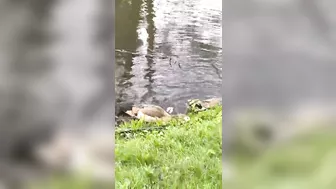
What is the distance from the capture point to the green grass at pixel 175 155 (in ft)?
4.92

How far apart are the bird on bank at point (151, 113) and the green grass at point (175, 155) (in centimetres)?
2

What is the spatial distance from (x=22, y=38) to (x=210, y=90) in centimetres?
67

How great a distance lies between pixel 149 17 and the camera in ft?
5.05

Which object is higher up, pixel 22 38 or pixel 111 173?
pixel 22 38

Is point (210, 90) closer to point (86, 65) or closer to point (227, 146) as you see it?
point (227, 146)

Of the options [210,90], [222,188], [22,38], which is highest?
[22,38]

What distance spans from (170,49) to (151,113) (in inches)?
9.2

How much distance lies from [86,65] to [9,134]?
35cm

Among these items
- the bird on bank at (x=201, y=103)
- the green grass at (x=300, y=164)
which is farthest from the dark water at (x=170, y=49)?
the green grass at (x=300, y=164)

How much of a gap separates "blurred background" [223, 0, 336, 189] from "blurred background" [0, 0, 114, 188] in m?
0.47

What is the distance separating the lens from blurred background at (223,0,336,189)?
149 cm

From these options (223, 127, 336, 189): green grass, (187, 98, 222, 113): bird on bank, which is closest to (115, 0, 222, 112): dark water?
(187, 98, 222, 113): bird on bank

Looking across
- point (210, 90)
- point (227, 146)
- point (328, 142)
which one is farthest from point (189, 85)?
point (328, 142)

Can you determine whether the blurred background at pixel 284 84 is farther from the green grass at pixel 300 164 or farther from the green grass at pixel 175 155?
the green grass at pixel 175 155
